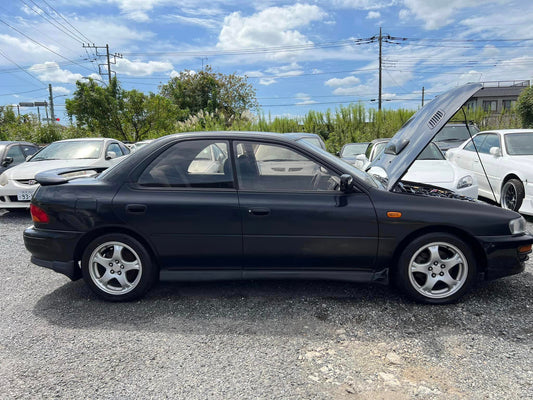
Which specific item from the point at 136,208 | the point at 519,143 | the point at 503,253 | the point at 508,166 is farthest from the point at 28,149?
the point at 519,143

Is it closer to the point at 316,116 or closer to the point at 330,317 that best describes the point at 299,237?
the point at 330,317

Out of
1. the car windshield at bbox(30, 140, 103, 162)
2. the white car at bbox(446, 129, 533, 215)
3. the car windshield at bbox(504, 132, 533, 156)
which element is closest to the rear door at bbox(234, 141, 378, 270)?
the white car at bbox(446, 129, 533, 215)

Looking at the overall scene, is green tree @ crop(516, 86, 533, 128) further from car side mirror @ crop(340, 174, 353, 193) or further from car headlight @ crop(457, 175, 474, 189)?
car side mirror @ crop(340, 174, 353, 193)

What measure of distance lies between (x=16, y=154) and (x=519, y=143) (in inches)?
432

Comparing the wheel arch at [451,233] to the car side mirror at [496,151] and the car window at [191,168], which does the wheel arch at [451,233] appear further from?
the car side mirror at [496,151]

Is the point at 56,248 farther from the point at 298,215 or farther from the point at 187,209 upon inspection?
Result: the point at 298,215

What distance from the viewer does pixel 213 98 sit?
4259 cm

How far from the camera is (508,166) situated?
21.5 feet

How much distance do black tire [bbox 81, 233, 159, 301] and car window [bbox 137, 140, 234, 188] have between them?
565mm

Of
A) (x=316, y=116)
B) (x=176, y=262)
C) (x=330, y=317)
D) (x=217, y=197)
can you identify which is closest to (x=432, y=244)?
(x=330, y=317)

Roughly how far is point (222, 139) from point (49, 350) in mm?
2082

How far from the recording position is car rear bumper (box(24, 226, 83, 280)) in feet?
10.8

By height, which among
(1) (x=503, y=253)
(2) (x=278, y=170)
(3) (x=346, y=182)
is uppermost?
(2) (x=278, y=170)

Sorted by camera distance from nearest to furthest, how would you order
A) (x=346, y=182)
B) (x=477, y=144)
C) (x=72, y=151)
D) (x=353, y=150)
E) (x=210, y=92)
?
(x=346, y=182) < (x=72, y=151) < (x=477, y=144) < (x=353, y=150) < (x=210, y=92)
